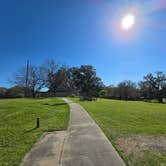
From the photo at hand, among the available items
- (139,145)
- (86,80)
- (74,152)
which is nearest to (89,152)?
(74,152)

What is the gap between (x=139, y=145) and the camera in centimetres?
621

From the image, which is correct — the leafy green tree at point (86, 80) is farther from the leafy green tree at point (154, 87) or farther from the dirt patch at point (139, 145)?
the dirt patch at point (139, 145)

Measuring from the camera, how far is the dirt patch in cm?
536

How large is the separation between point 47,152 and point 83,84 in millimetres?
54995

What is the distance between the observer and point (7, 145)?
6.25 metres

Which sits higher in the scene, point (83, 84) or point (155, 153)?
point (83, 84)

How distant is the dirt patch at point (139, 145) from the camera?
5364mm

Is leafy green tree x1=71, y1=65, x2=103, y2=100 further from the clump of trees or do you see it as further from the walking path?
the walking path

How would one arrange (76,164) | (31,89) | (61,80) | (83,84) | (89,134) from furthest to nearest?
1. (61,80)
2. (83,84)
3. (31,89)
4. (89,134)
5. (76,164)

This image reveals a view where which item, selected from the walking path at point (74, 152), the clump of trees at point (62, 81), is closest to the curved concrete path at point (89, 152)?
the walking path at point (74, 152)

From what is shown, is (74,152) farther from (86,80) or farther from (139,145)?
(86,80)

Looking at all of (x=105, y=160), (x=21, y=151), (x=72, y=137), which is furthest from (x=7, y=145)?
(x=105, y=160)

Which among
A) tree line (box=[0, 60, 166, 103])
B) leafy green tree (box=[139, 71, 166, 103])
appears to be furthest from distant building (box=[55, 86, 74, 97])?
leafy green tree (box=[139, 71, 166, 103])

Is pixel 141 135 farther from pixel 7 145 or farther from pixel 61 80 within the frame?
pixel 61 80
